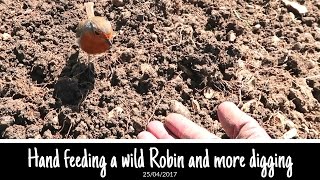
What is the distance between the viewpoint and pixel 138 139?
375 cm

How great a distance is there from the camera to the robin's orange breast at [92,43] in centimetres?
402

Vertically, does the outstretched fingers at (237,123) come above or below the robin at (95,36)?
below

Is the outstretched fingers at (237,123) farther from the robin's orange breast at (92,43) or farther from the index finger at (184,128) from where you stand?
the robin's orange breast at (92,43)

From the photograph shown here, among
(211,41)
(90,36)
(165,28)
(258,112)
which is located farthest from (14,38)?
(258,112)

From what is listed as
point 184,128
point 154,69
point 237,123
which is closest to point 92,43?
point 154,69

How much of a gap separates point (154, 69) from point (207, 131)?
25.3 inches

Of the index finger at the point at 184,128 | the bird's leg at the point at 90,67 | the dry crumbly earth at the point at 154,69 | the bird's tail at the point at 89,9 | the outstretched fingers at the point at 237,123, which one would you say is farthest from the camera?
the bird's tail at the point at 89,9

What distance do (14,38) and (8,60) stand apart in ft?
0.67

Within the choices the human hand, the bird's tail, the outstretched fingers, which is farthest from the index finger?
the bird's tail

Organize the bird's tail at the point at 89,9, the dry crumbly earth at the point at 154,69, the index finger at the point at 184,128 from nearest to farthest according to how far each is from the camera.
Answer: the index finger at the point at 184,128 < the dry crumbly earth at the point at 154,69 < the bird's tail at the point at 89,9

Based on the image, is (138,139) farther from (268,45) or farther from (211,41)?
(268,45)

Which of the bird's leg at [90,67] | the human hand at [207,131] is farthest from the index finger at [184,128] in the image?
the bird's leg at [90,67]

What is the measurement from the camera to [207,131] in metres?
3.77

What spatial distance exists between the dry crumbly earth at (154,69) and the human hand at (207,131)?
0.12 meters
